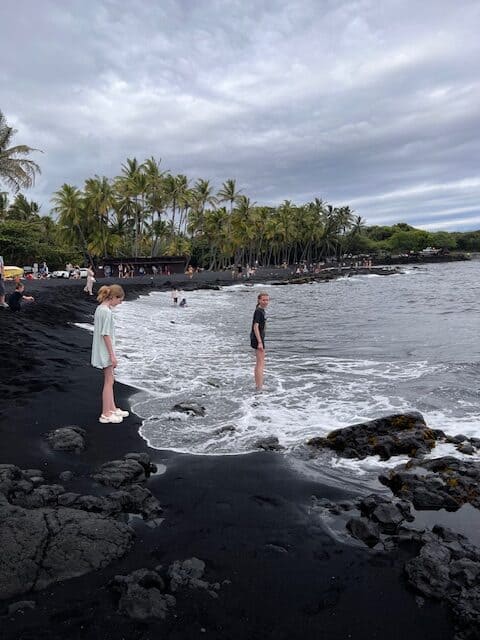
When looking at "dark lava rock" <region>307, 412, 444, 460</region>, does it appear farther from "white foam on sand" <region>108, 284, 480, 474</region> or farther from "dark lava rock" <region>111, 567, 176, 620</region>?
"dark lava rock" <region>111, 567, 176, 620</region>

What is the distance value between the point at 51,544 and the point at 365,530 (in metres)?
2.38

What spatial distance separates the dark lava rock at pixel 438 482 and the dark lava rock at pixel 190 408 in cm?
290

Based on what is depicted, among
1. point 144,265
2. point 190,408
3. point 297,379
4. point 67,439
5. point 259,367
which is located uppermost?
point 144,265

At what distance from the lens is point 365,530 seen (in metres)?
3.56

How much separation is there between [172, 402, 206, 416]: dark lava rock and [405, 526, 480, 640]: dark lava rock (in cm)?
379

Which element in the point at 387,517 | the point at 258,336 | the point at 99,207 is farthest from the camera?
the point at 99,207

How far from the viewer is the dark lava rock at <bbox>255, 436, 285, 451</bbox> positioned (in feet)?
17.7

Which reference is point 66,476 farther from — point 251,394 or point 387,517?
point 251,394

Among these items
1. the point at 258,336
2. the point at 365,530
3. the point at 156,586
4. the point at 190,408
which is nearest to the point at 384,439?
the point at 365,530

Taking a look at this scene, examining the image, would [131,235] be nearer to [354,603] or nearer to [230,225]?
[230,225]

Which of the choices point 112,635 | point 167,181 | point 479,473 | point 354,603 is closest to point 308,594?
point 354,603

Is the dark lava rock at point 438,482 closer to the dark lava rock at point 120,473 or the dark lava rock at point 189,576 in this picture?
the dark lava rock at point 189,576

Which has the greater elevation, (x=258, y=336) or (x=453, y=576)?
(x=258, y=336)

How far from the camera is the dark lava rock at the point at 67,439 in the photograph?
16.4 feet
